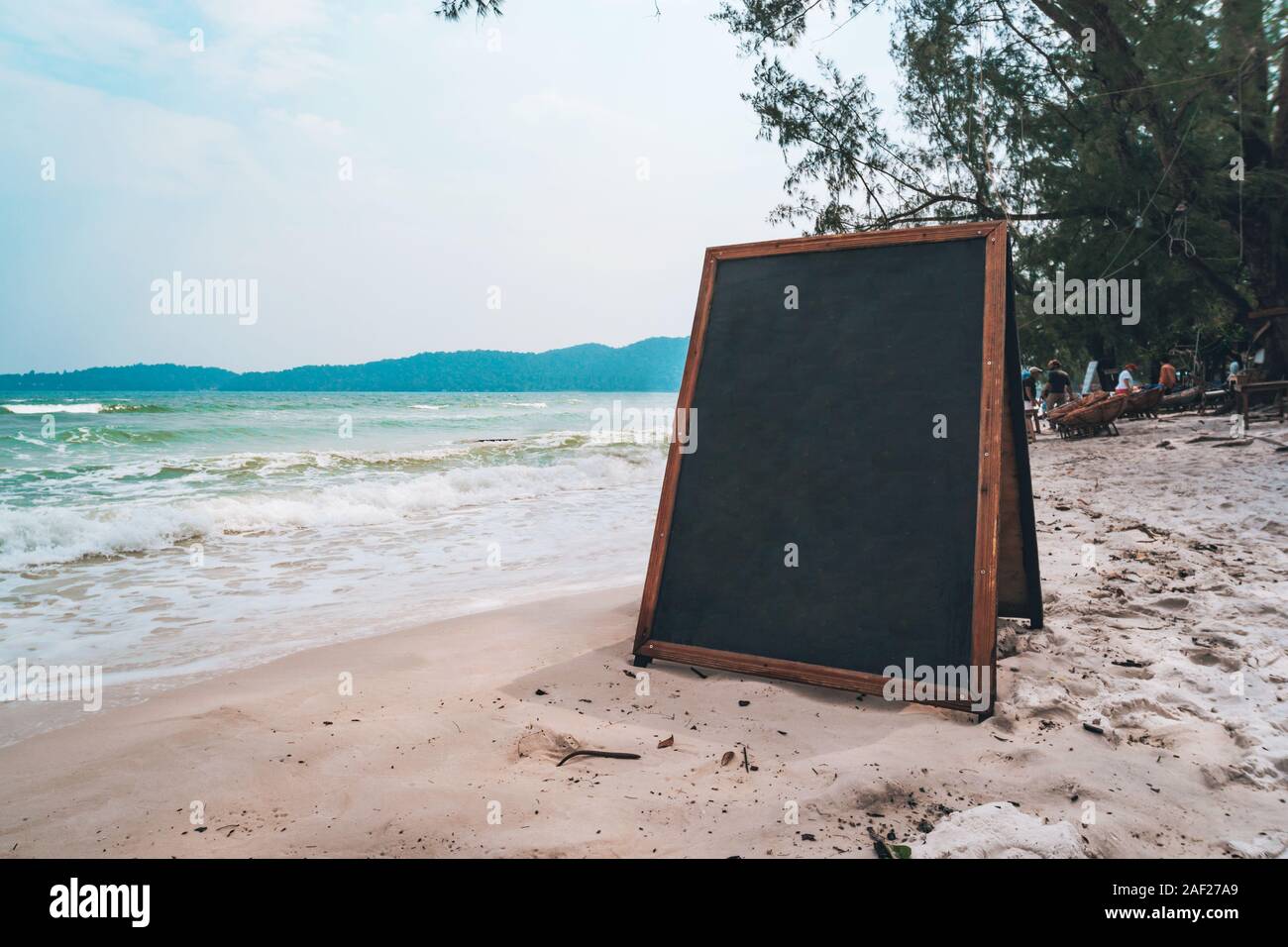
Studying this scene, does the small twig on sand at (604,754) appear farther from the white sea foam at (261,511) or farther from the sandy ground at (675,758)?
the white sea foam at (261,511)

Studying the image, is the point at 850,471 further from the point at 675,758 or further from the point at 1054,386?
the point at 1054,386

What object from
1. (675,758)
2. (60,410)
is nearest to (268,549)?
(675,758)

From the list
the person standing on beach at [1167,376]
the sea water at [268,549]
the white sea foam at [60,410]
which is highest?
the person standing on beach at [1167,376]

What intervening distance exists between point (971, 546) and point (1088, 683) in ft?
2.78

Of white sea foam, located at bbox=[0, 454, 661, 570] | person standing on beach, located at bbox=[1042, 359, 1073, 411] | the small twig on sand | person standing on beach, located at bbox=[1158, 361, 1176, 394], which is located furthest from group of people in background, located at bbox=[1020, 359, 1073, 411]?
the small twig on sand

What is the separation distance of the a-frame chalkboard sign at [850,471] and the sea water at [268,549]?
7.62 ft

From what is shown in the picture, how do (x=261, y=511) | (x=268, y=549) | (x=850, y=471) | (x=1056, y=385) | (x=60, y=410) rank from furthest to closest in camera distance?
1. (x=60, y=410)
2. (x=1056, y=385)
3. (x=261, y=511)
4. (x=268, y=549)
5. (x=850, y=471)

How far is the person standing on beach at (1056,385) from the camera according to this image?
1816 cm

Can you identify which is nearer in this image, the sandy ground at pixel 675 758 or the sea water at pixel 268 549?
the sandy ground at pixel 675 758

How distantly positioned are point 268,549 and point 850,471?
21.4 feet

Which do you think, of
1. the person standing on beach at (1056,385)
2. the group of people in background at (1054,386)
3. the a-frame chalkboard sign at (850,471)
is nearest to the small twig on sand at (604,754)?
the a-frame chalkboard sign at (850,471)

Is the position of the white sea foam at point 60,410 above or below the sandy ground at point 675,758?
above

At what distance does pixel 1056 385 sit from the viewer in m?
18.3

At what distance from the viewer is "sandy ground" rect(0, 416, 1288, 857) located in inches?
83.9
